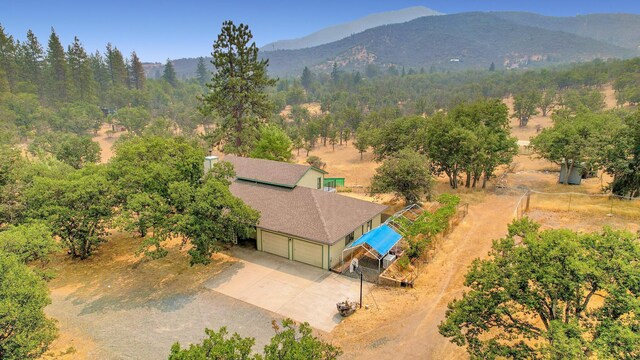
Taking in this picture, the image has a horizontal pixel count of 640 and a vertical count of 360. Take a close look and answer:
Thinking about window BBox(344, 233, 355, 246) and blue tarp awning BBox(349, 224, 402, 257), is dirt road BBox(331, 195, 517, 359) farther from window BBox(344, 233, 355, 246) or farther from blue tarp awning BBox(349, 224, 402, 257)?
window BBox(344, 233, 355, 246)

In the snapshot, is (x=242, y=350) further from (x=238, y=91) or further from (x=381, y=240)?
(x=238, y=91)

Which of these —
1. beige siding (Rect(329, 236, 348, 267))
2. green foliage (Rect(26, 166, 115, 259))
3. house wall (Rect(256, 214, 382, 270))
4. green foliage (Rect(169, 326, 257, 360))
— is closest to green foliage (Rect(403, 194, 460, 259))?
house wall (Rect(256, 214, 382, 270))

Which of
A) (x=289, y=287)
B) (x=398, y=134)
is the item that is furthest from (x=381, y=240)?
(x=398, y=134)

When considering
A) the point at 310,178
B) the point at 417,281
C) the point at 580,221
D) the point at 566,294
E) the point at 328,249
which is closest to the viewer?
the point at 566,294

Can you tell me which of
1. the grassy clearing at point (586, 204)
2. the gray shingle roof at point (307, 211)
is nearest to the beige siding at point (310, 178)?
the gray shingle roof at point (307, 211)

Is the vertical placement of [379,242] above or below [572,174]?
below

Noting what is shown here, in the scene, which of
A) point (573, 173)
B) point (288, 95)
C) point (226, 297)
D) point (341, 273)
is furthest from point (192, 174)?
point (288, 95)
